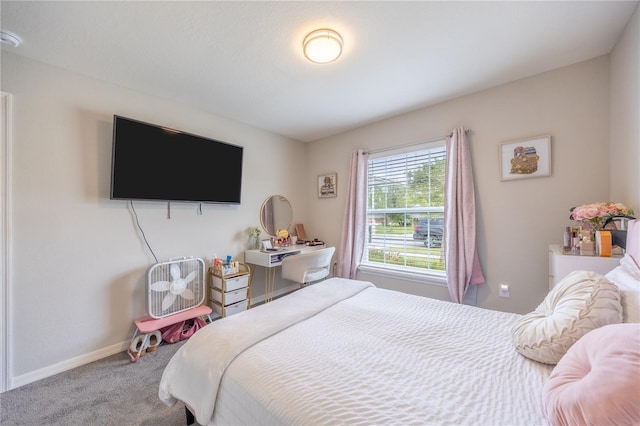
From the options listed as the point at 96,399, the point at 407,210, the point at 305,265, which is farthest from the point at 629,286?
the point at 96,399

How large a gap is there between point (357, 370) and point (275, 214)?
2801 millimetres

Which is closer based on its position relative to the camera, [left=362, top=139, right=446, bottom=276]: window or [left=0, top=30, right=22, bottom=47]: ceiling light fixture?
[left=0, top=30, right=22, bottom=47]: ceiling light fixture

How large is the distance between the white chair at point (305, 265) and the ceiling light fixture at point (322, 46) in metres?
1.96

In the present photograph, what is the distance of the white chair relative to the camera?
9.68 feet

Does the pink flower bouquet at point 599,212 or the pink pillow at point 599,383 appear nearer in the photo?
the pink pillow at point 599,383

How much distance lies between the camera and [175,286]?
95.2 inches

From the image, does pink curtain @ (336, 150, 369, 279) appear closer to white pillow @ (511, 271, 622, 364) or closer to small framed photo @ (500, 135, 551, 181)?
small framed photo @ (500, 135, 551, 181)

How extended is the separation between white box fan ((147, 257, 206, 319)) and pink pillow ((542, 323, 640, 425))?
2670 millimetres

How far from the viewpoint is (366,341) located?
1.26 metres

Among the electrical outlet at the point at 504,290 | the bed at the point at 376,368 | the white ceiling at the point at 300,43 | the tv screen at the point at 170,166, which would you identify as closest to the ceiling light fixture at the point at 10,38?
the white ceiling at the point at 300,43

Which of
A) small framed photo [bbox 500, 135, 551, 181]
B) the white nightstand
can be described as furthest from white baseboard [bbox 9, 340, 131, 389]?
small framed photo [bbox 500, 135, 551, 181]

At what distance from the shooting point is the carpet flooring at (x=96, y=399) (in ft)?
4.84

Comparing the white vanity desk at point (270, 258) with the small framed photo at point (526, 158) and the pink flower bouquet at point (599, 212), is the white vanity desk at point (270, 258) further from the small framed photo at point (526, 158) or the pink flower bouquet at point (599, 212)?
the pink flower bouquet at point (599, 212)

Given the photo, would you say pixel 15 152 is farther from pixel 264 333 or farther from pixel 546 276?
pixel 546 276
